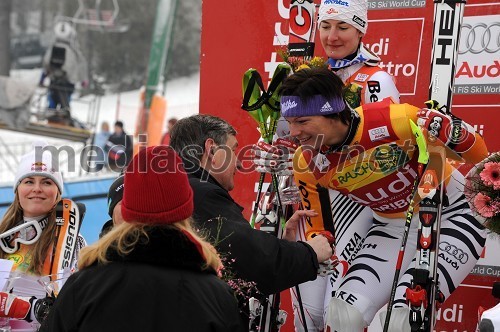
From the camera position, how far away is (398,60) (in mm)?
6836

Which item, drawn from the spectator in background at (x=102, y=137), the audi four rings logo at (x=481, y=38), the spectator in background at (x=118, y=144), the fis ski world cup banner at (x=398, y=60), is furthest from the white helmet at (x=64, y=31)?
the audi four rings logo at (x=481, y=38)

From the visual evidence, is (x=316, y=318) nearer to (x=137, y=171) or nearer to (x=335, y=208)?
(x=335, y=208)

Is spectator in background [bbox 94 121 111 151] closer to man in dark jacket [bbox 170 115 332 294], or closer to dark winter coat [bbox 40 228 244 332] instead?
man in dark jacket [bbox 170 115 332 294]

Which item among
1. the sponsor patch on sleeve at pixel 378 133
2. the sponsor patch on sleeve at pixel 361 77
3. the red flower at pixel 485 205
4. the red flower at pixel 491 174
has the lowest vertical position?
the red flower at pixel 485 205

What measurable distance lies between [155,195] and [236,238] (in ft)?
3.60

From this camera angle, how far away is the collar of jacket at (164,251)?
293 centimetres

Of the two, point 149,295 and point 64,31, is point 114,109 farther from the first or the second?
point 149,295

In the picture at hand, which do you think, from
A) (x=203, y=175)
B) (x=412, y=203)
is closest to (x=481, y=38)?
(x=412, y=203)

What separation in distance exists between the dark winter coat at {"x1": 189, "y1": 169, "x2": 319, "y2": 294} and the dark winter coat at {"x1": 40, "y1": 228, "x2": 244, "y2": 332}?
99 cm

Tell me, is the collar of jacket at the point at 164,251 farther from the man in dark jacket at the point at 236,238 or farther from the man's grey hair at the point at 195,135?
the man's grey hair at the point at 195,135

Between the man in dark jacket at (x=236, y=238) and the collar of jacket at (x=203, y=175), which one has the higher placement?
the collar of jacket at (x=203, y=175)

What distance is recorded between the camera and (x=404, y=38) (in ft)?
22.3

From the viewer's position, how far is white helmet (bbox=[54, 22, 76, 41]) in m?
29.7

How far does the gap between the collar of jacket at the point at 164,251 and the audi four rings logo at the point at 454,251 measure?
7.67 feet
